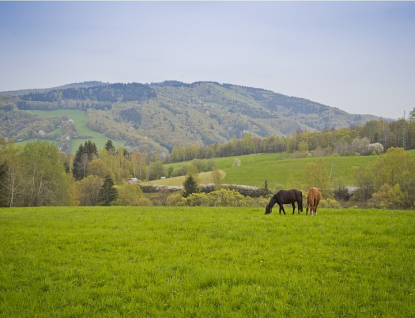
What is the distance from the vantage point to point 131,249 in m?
11.2

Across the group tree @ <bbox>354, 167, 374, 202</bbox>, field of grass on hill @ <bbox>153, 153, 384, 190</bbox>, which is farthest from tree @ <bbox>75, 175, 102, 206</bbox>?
tree @ <bbox>354, 167, 374, 202</bbox>

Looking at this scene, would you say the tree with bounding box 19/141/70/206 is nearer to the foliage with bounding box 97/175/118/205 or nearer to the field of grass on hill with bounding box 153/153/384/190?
the foliage with bounding box 97/175/118/205

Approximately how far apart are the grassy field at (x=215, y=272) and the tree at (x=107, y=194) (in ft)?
192

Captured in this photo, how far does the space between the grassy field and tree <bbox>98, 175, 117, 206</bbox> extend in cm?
5863

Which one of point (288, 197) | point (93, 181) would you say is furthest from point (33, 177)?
point (288, 197)

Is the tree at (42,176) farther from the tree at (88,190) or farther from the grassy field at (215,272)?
the grassy field at (215,272)

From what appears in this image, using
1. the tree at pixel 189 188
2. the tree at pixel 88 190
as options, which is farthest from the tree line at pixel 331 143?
the tree at pixel 88 190

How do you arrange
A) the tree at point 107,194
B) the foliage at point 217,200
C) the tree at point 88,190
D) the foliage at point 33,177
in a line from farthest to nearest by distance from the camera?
the tree at point 88,190, the tree at point 107,194, the foliage at point 217,200, the foliage at point 33,177

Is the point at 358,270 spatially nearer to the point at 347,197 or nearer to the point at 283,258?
the point at 283,258

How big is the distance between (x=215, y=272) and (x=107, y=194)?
6718cm

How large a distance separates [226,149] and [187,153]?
27140mm

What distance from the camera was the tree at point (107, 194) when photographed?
70125 mm

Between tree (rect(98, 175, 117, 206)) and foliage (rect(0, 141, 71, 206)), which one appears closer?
foliage (rect(0, 141, 71, 206))

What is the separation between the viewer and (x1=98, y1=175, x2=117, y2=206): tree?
70.1 meters
